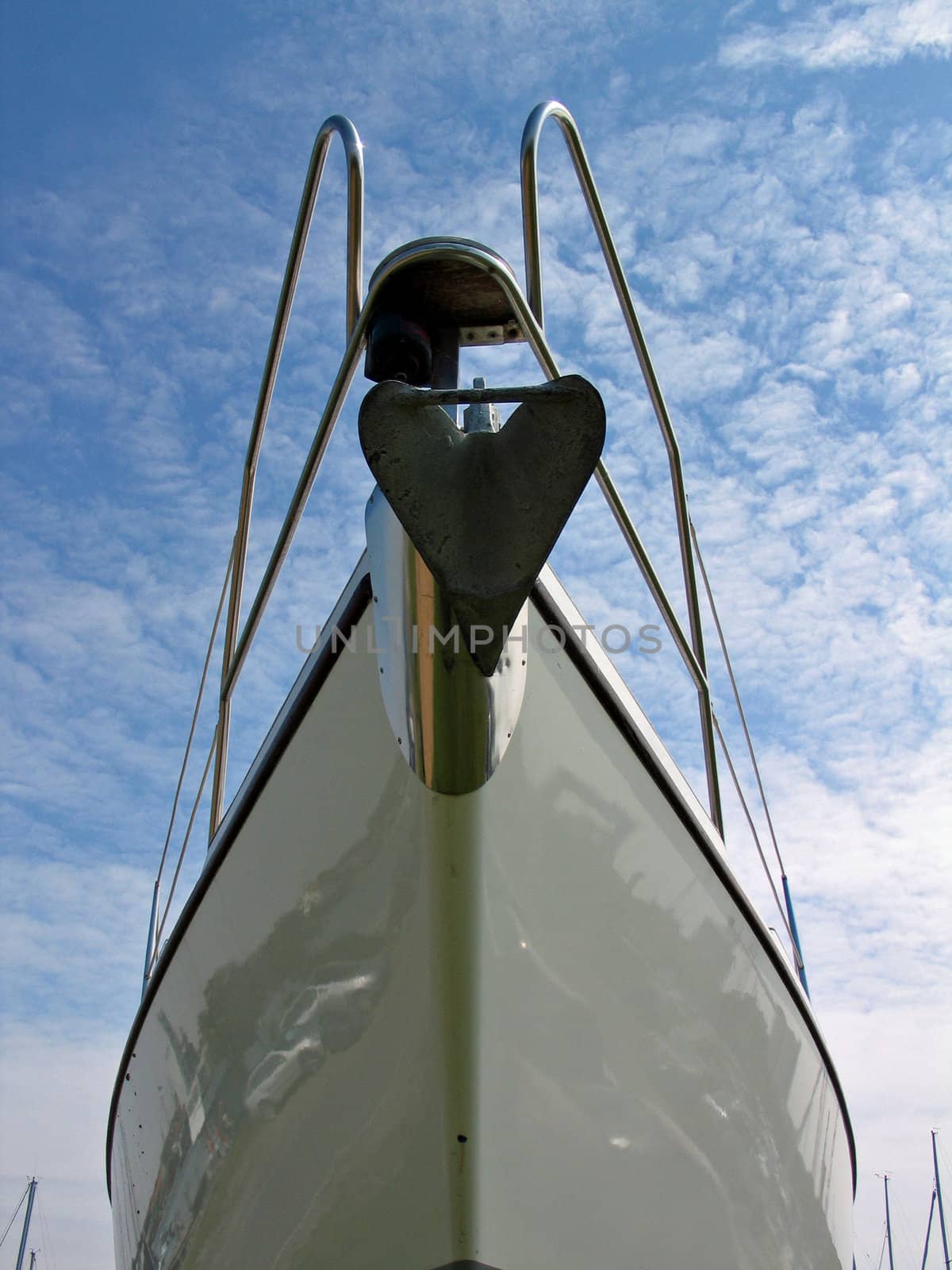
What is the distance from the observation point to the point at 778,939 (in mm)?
2627

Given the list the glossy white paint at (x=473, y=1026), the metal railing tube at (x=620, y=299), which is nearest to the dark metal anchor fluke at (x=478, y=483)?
the glossy white paint at (x=473, y=1026)

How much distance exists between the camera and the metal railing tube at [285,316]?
7.87ft

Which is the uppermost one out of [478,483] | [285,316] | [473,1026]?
[285,316]

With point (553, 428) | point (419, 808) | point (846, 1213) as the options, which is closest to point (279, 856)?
point (419, 808)

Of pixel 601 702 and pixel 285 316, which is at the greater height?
pixel 285 316

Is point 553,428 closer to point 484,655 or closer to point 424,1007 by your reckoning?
point 484,655

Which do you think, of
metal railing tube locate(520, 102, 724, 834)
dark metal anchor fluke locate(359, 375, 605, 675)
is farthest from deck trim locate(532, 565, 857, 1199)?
dark metal anchor fluke locate(359, 375, 605, 675)

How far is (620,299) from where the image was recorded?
2.63 metres

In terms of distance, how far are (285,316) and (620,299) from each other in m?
0.86

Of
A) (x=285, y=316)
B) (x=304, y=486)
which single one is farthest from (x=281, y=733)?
(x=285, y=316)

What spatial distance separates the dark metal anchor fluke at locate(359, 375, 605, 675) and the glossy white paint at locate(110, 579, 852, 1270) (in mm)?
489

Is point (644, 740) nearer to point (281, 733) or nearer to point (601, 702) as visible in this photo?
point (601, 702)

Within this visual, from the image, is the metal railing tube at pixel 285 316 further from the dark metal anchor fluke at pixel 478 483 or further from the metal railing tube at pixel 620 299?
the dark metal anchor fluke at pixel 478 483

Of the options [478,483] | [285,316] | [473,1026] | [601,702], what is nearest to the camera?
[478,483]
